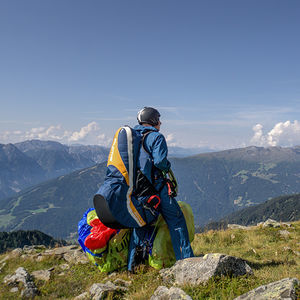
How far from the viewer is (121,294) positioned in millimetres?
5289

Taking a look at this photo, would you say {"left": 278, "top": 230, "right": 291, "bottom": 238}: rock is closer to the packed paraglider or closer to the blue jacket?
the packed paraglider

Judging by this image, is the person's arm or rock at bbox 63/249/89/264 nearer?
the person's arm

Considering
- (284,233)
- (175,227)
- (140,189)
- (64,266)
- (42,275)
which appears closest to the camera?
(140,189)

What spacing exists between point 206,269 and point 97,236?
3479 mm

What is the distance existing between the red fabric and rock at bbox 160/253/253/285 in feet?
7.85

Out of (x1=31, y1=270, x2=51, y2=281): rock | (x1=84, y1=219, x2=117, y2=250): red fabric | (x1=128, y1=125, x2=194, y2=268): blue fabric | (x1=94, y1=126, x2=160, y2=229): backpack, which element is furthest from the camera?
(x1=31, y1=270, x2=51, y2=281): rock

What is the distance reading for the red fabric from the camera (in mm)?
7086

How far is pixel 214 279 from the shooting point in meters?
4.85

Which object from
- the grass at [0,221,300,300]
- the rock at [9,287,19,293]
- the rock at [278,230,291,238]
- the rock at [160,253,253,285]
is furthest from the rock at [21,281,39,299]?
the rock at [278,230,291,238]

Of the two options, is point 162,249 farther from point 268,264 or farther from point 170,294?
point 268,264

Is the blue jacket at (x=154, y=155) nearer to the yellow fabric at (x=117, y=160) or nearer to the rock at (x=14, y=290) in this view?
the yellow fabric at (x=117, y=160)

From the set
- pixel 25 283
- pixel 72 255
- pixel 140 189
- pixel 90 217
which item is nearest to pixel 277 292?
pixel 140 189

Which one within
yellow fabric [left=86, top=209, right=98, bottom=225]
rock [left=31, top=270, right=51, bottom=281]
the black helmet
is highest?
the black helmet

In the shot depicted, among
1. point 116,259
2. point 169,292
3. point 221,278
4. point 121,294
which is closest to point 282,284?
point 221,278
